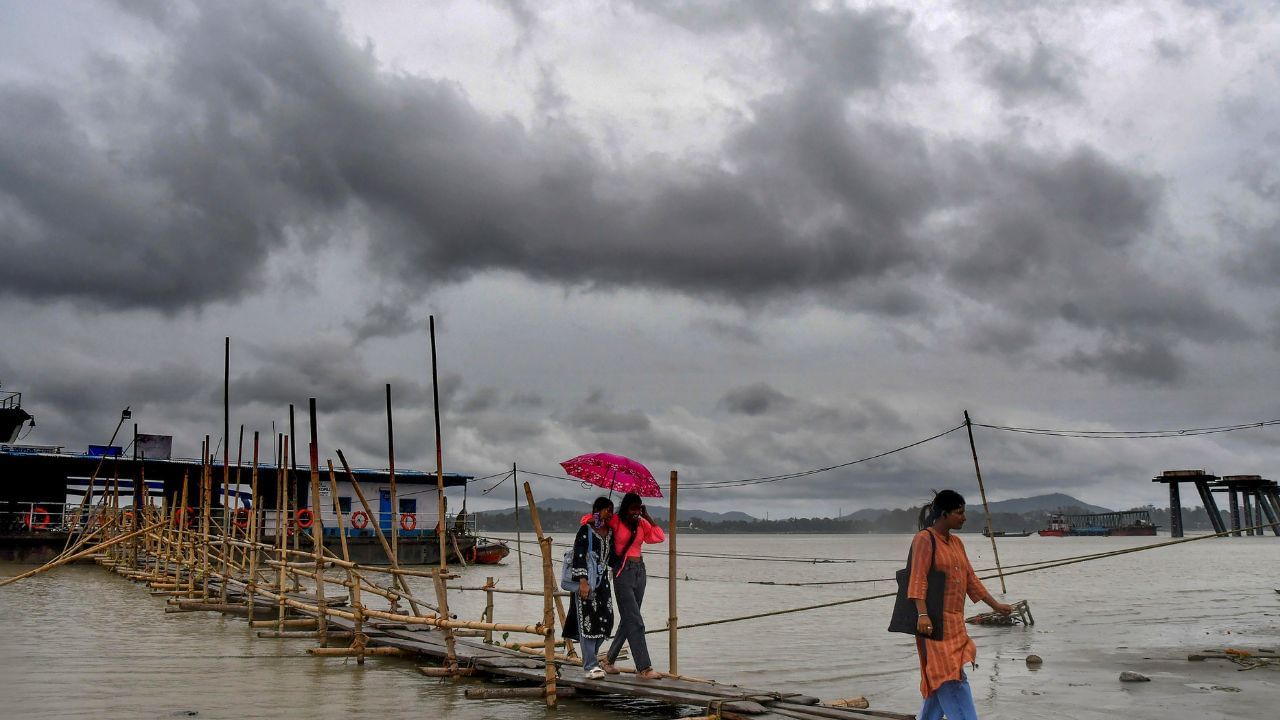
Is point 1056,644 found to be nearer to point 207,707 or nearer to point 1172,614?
point 1172,614

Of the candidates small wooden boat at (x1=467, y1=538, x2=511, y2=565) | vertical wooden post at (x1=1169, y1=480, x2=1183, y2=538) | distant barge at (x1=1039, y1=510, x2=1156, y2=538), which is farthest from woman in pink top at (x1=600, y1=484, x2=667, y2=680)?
distant barge at (x1=1039, y1=510, x2=1156, y2=538)

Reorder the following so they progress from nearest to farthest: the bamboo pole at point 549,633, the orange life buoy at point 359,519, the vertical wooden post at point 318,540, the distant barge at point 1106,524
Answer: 1. the bamboo pole at point 549,633
2. the vertical wooden post at point 318,540
3. the orange life buoy at point 359,519
4. the distant barge at point 1106,524

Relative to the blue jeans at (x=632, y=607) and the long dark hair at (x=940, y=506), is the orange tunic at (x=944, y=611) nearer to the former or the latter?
the long dark hair at (x=940, y=506)

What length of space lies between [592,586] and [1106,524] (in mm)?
180923

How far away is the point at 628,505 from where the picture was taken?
945cm

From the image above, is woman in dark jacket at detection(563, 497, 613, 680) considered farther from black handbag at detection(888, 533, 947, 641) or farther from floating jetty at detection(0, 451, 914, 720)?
black handbag at detection(888, 533, 947, 641)

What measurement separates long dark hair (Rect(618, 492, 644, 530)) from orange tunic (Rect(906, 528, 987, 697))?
353 cm

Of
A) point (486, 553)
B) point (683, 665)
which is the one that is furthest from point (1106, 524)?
point (683, 665)

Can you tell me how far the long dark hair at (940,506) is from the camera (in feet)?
21.1

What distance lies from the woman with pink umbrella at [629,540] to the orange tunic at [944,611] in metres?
3.34

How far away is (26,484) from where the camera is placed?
43.7m

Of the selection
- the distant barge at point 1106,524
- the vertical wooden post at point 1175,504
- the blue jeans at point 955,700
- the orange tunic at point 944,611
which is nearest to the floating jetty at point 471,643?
the blue jeans at point 955,700

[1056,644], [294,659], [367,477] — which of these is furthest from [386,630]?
[367,477]

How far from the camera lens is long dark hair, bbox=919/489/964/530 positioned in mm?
6434
